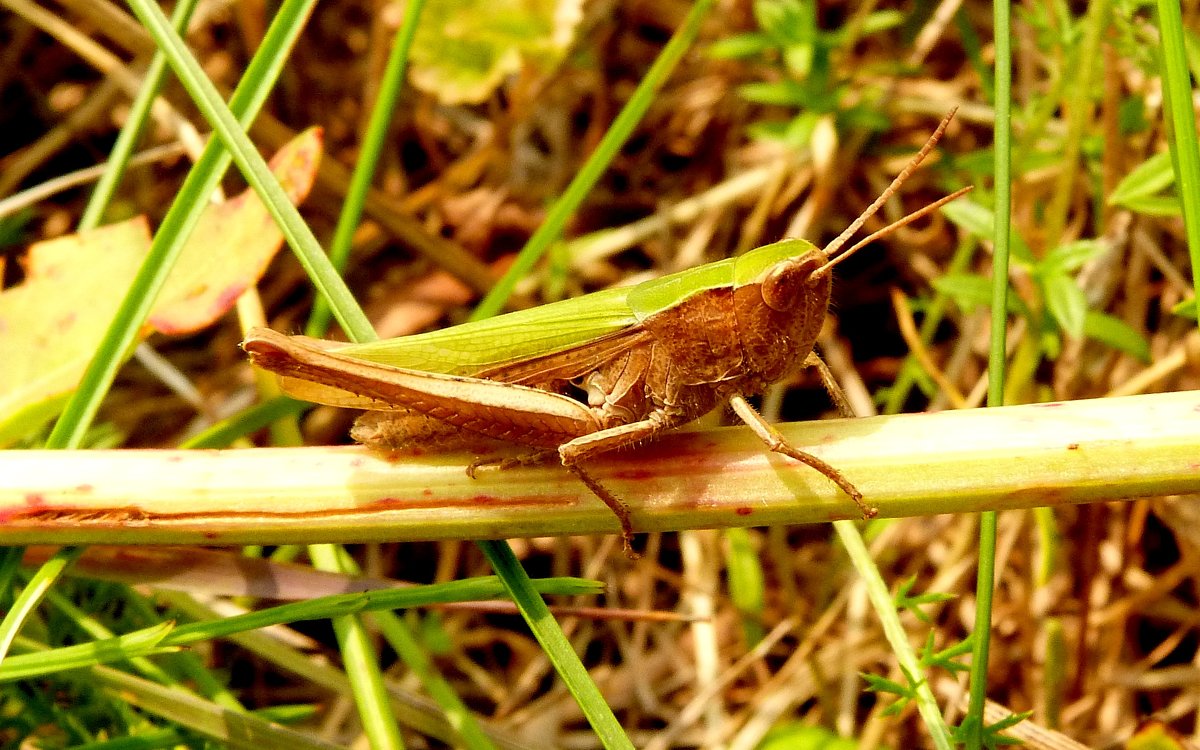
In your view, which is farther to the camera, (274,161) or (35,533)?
(274,161)

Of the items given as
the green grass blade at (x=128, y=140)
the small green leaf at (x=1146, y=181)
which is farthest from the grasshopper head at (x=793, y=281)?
the green grass blade at (x=128, y=140)

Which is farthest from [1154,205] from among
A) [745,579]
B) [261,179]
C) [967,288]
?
[261,179]

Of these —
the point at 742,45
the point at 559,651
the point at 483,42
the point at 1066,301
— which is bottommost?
the point at 559,651

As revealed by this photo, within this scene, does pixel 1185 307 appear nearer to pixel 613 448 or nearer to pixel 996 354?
pixel 996 354

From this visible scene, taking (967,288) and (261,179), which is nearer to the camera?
(261,179)

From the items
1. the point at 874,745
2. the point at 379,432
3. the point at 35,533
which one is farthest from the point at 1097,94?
the point at 35,533

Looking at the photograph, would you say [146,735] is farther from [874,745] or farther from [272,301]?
[272,301]

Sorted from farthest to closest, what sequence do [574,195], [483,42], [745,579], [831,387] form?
[483,42] → [745,579] → [574,195] → [831,387]
